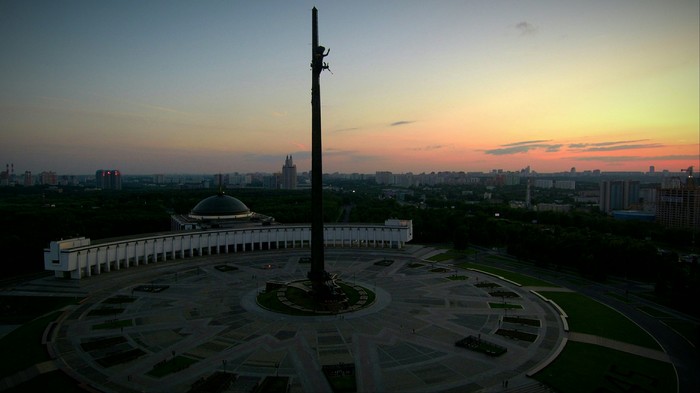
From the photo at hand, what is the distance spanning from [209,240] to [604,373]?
6096cm

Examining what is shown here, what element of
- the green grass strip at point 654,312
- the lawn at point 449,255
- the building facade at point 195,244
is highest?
the building facade at point 195,244

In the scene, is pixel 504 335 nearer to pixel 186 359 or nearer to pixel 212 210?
pixel 186 359

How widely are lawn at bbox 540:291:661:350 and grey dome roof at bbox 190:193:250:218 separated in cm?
6156

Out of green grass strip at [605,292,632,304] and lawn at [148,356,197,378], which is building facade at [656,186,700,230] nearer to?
green grass strip at [605,292,632,304]

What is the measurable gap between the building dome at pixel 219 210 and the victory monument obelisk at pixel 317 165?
45.9 metres

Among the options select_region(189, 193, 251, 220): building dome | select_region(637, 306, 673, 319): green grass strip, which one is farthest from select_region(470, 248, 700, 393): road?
select_region(189, 193, 251, 220): building dome

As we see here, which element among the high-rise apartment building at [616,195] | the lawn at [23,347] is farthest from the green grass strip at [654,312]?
the high-rise apartment building at [616,195]

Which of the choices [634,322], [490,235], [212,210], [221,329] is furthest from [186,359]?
[490,235]

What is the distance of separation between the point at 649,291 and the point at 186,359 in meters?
51.5

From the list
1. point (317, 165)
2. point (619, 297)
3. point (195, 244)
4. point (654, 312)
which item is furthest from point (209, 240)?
point (654, 312)

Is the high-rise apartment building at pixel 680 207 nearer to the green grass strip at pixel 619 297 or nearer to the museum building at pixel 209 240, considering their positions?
the green grass strip at pixel 619 297

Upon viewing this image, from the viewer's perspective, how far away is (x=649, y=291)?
51.2 meters

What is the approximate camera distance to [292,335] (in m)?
36.9

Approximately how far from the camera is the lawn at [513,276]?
54.6m
